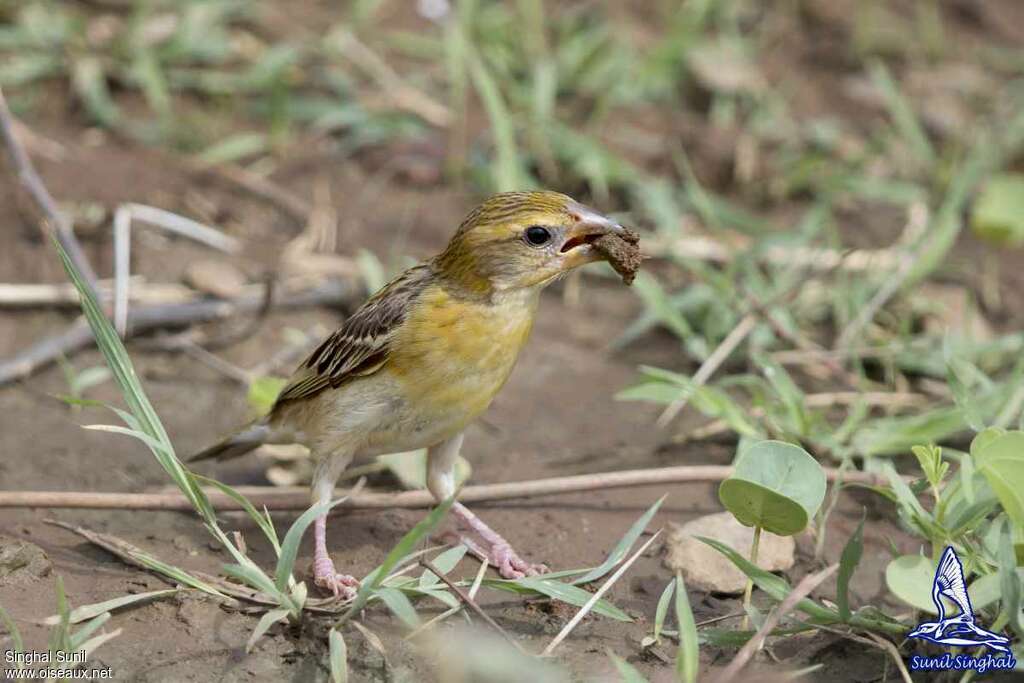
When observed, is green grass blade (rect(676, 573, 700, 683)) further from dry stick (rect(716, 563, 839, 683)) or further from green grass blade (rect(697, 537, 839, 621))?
green grass blade (rect(697, 537, 839, 621))

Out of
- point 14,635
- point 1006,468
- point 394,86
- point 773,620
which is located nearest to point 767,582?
point 773,620

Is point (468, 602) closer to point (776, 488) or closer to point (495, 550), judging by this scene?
point (495, 550)

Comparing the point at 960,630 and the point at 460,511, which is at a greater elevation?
the point at 960,630

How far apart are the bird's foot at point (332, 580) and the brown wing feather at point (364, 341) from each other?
22.9 inches

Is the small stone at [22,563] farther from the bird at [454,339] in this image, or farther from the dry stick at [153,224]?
the dry stick at [153,224]

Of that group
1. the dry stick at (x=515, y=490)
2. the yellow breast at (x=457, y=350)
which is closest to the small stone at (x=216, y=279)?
the dry stick at (x=515, y=490)

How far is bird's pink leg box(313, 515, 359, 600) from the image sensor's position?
12.5ft

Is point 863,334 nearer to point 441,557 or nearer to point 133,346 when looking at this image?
point 441,557

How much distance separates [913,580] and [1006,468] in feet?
1.28

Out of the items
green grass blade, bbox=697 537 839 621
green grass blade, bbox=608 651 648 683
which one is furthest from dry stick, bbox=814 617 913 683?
green grass blade, bbox=608 651 648 683

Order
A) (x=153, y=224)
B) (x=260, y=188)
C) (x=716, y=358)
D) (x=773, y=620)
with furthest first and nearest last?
1. (x=260, y=188)
2. (x=153, y=224)
3. (x=716, y=358)
4. (x=773, y=620)

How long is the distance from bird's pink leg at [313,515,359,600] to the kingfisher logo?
1.60 metres

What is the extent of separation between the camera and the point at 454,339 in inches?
156

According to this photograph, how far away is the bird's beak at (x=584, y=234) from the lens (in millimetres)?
3973
